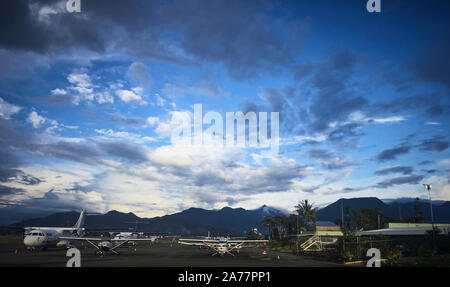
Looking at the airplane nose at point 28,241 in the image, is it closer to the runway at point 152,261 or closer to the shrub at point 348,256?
the runway at point 152,261

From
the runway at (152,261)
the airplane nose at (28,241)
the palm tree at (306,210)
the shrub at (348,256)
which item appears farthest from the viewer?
the palm tree at (306,210)

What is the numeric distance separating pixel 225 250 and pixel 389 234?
26.9 metres

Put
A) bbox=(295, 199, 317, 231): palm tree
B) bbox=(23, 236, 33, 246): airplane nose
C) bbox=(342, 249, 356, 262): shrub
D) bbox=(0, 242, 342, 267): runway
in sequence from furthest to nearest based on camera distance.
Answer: bbox=(295, 199, 317, 231): palm tree → bbox=(23, 236, 33, 246): airplane nose → bbox=(342, 249, 356, 262): shrub → bbox=(0, 242, 342, 267): runway

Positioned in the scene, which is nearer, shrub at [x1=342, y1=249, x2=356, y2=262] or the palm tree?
shrub at [x1=342, y1=249, x2=356, y2=262]

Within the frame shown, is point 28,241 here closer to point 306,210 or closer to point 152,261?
point 152,261

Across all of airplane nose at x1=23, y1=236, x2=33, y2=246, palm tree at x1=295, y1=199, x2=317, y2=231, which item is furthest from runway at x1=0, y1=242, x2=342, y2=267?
palm tree at x1=295, y1=199, x2=317, y2=231

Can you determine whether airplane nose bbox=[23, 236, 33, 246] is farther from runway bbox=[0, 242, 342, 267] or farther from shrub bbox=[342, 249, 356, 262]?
shrub bbox=[342, 249, 356, 262]

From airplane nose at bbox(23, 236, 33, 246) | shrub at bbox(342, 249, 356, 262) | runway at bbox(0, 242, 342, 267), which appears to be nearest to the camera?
runway at bbox(0, 242, 342, 267)

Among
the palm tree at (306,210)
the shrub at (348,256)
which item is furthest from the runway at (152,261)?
the palm tree at (306,210)

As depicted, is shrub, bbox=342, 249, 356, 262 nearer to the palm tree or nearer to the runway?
the runway

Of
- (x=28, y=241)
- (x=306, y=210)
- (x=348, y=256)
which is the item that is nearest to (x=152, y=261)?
(x=348, y=256)
